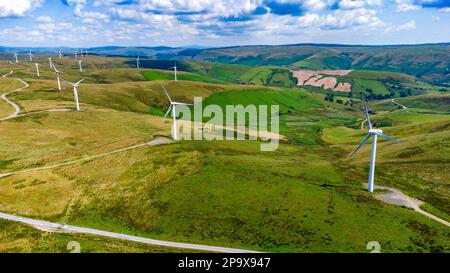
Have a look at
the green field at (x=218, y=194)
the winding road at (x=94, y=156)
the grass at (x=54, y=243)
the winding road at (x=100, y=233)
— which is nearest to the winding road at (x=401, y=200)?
the green field at (x=218, y=194)

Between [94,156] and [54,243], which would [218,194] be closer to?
[54,243]

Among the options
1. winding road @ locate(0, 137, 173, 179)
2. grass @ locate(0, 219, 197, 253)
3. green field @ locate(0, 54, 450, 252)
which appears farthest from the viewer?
winding road @ locate(0, 137, 173, 179)

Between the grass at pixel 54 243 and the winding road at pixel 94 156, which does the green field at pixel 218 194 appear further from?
the winding road at pixel 94 156

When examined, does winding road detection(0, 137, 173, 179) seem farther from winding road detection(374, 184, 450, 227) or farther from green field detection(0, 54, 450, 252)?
winding road detection(374, 184, 450, 227)

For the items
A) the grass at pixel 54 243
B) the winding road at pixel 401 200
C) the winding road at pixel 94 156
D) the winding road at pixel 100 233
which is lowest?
the winding road at pixel 100 233

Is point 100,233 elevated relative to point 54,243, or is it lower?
lower

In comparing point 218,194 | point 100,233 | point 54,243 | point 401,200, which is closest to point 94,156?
point 100,233


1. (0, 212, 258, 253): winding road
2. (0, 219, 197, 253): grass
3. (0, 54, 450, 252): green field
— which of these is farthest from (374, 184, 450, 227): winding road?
(0, 219, 197, 253): grass

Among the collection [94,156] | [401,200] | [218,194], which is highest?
[94,156]

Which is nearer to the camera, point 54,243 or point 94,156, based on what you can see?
point 54,243

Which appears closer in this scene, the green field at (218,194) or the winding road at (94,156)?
the green field at (218,194)

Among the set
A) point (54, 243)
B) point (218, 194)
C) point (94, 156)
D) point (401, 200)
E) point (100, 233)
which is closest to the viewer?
point (54, 243)

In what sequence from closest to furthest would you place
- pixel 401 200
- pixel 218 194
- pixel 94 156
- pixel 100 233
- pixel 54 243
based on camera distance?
pixel 54 243 < pixel 100 233 < pixel 401 200 < pixel 218 194 < pixel 94 156
